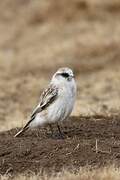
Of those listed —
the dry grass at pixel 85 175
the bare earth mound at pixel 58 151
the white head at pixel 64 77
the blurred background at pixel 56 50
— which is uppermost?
the blurred background at pixel 56 50

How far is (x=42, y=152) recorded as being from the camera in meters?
12.0

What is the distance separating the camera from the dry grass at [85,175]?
1041 centimetres

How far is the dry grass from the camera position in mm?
10406

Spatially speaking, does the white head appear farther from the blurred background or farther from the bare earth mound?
the blurred background

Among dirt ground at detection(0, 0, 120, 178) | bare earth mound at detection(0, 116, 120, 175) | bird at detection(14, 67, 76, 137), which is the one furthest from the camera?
bird at detection(14, 67, 76, 137)

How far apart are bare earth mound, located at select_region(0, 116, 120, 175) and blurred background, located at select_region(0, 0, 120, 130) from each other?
3.92 metres

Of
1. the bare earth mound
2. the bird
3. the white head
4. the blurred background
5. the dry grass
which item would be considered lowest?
the dry grass

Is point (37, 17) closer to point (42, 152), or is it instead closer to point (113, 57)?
point (113, 57)

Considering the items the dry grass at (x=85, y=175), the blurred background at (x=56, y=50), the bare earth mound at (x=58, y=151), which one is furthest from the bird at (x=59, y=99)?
the blurred background at (x=56, y=50)

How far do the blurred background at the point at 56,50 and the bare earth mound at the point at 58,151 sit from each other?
3.92 m

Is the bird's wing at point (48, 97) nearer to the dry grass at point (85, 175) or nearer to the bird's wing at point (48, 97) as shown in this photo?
the bird's wing at point (48, 97)

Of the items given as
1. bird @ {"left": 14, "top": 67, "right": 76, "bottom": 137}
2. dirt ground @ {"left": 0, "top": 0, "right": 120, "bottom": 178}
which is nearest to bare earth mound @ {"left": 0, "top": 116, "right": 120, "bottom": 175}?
dirt ground @ {"left": 0, "top": 0, "right": 120, "bottom": 178}

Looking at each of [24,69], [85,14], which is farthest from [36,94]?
[85,14]

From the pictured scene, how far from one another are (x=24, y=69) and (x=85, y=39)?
2.92m
